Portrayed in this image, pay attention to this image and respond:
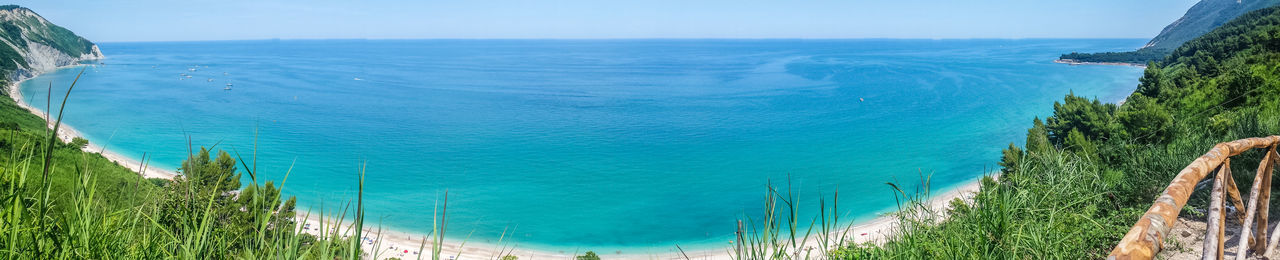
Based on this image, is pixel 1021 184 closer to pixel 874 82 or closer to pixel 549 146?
pixel 549 146

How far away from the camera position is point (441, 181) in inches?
1062

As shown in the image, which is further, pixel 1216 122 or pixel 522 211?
pixel 522 211

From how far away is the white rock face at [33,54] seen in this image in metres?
58.9

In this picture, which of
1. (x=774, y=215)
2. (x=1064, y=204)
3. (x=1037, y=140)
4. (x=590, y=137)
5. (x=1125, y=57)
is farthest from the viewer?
(x=1125, y=57)

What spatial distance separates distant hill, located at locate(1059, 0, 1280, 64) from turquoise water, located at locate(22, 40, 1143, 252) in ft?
51.3

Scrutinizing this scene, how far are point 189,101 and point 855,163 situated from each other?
5071cm

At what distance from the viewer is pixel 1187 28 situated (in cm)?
10238

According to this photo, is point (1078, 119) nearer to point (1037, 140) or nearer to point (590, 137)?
point (1037, 140)

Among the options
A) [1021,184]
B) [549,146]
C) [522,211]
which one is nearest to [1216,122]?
[1021,184]

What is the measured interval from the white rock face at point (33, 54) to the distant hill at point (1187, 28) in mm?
117984

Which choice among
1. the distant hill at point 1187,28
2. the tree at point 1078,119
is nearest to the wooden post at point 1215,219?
the tree at point 1078,119

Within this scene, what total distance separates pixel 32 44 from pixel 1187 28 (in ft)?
528

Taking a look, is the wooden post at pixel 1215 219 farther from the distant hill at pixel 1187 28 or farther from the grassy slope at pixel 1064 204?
the distant hill at pixel 1187 28

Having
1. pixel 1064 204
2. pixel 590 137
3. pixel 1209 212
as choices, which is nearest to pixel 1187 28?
pixel 590 137
